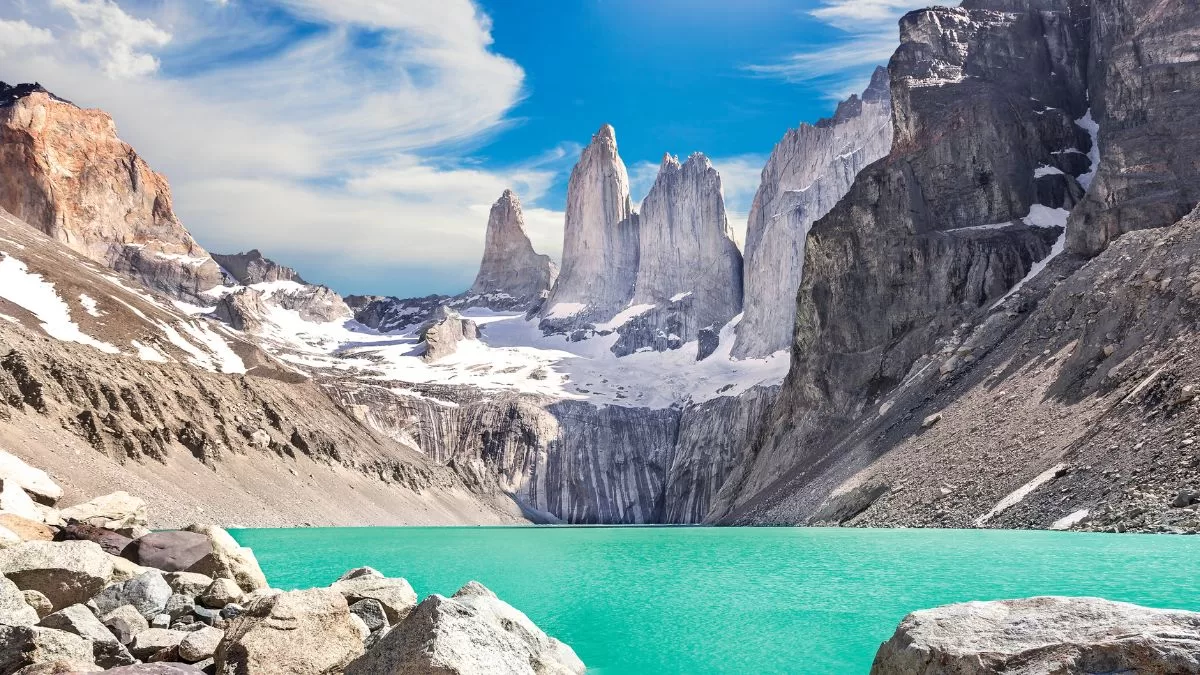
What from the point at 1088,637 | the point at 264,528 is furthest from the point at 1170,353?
the point at 264,528

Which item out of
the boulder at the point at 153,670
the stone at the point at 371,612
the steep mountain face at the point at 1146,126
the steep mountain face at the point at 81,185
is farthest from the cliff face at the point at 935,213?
the steep mountain face at the point at 81,185

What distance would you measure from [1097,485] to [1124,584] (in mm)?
A: 19724

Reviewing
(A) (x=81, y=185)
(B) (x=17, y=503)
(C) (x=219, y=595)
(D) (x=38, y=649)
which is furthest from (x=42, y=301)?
(A) (x=81, y=185)

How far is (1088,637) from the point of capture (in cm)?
784

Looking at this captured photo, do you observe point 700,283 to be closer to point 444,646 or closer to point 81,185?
point 81,185

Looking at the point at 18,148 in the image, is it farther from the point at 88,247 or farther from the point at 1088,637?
the point at 1088,637

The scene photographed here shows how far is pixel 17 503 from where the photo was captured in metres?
23.3

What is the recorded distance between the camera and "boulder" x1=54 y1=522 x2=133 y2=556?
2067cm

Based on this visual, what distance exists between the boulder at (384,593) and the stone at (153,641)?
259 cm

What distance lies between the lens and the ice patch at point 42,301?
87875 mm

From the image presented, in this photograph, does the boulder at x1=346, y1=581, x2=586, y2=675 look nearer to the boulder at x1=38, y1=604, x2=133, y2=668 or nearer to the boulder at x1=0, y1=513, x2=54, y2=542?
the boulder at x1=38, y1=604, x2=133, y2=668

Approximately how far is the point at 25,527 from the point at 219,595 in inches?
289

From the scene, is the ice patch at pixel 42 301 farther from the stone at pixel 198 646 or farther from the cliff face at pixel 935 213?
the stone at pixel 198 646

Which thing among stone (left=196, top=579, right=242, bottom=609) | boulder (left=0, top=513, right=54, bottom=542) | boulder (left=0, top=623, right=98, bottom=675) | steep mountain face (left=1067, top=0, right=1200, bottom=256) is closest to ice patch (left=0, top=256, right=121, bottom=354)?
boulder (left=0, top=513, right=54, bottom=542)
